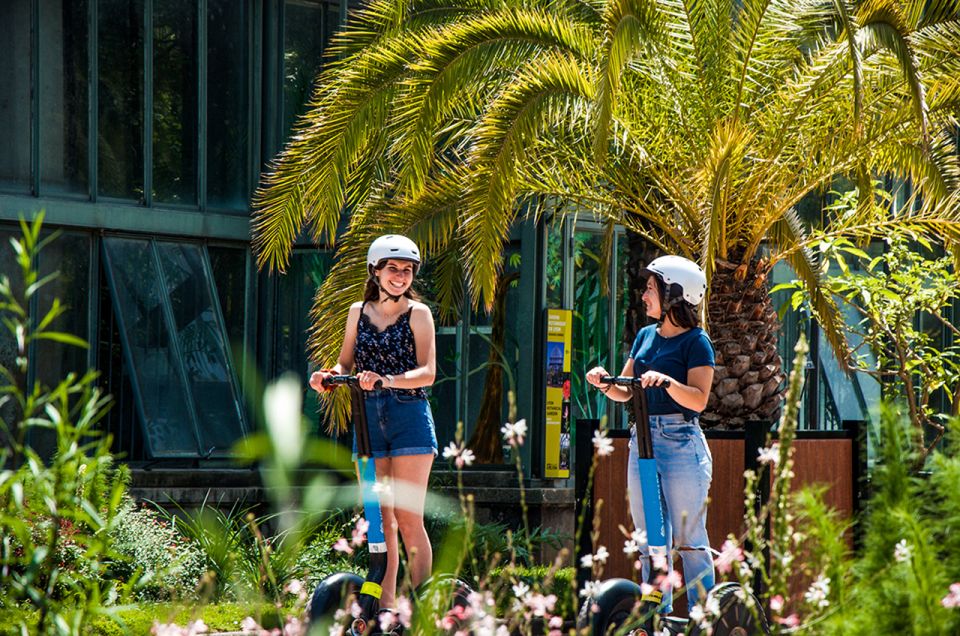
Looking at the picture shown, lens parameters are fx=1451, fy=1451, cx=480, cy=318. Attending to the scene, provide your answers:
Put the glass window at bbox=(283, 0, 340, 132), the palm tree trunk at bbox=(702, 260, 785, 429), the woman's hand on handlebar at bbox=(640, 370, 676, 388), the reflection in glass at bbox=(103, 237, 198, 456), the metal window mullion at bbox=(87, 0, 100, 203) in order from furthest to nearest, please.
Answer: the glass window at bbox=(283, 0, 340, 132) → the metal window mullion at bbox=(87, 0, 100, 203) → the reflection in glass at bbox=(103, 237, 198, 456) → the palm tree trunk at bbox=(702, 260, 785, 429) → the woman's hand on handlebar at bbox=(640, 370, 676, 388)

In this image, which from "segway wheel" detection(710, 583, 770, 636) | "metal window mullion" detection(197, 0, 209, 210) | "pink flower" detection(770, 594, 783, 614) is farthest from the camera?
"metal window mullion" detection(197, 0, 209, 210)

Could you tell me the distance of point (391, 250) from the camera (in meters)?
6.17

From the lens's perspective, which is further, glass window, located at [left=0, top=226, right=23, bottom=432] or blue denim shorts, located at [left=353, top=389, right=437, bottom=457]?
glass window, located at [left=0, top=226, right=23, bottom=432]

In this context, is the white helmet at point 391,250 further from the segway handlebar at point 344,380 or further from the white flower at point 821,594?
the white flower at point 821,594

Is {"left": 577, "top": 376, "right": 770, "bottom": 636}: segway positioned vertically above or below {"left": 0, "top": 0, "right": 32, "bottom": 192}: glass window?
below

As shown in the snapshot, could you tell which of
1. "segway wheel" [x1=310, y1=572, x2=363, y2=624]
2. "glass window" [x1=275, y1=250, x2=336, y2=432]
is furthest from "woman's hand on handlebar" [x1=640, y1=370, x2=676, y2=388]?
"glass window" [x1=275, y1=250, x2=336, y2=432]

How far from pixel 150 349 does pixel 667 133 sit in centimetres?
777

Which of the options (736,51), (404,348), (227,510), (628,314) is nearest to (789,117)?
(736,51)

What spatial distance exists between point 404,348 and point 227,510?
24.8 ft

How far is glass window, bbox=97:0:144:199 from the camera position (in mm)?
15773

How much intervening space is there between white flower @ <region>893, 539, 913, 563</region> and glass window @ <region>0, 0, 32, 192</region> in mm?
13823

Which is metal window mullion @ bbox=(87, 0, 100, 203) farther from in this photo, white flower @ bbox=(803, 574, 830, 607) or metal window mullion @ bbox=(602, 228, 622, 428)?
white flower @ bbox=(803, 574, 830, 607)

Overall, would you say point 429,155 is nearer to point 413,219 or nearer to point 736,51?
point 413,219

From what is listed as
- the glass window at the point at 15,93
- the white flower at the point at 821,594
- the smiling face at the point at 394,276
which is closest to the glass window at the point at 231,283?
the glass window at the point at 15,93
